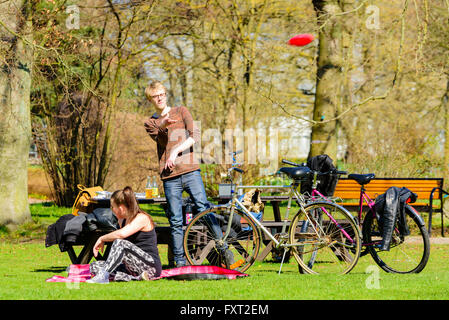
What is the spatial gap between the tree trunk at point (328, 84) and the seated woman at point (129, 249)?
23.7 ft

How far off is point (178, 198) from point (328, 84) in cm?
709

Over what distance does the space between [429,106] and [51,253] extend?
18579mm

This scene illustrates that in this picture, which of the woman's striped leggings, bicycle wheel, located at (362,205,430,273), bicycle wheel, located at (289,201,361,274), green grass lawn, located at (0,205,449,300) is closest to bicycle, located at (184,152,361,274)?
bicycle wheel, located at (289,201,361,274)

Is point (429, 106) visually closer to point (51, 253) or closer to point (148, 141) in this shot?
point (148, 141)

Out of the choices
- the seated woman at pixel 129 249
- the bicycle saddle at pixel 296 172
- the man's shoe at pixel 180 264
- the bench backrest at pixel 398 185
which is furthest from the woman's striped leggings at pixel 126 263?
the bench backrest at pixel 398 185

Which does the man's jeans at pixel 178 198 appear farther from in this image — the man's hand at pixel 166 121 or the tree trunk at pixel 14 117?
the tree trunk at pixel 14 117

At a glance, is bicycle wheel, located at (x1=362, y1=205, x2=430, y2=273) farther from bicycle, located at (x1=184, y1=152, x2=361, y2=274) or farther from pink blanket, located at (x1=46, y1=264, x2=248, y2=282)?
pink blanket, located at (x1=46, y1=264, x2=248, y2=282)

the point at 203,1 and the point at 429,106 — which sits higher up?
the point at 203,1

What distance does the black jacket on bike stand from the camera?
6.88m

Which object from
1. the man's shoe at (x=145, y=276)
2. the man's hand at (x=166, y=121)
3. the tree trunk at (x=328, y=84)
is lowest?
the man's shoe at (x=145, y=276)

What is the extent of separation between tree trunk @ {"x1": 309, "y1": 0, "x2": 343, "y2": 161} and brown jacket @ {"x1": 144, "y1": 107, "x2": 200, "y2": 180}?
6477 mm

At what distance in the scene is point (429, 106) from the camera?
2512cm

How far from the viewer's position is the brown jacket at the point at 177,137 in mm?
7086
